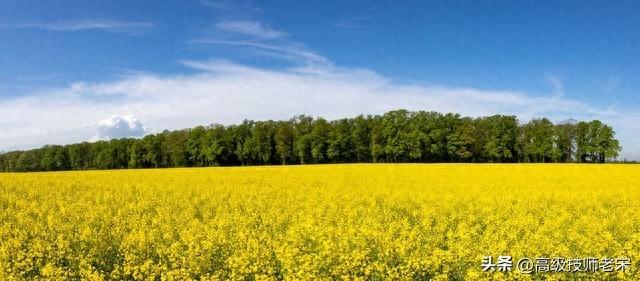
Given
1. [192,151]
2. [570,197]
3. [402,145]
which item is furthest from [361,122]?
[570,197]

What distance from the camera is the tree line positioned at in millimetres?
75938

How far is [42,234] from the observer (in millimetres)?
10852

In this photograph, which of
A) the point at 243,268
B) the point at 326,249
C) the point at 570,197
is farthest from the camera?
the point at 570,197

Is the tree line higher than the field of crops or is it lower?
higher

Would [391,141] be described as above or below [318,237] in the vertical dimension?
above

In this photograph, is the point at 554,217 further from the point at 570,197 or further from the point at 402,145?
the point at 402,145

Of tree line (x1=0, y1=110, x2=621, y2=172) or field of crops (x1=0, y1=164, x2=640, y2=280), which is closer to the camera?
field of crops (x1=0, y1=164, x2=640, y2=280)

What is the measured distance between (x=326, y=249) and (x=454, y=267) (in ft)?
7.37

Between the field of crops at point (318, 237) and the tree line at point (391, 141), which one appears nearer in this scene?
the field of crops at point (318, 237)

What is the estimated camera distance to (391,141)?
255 ft

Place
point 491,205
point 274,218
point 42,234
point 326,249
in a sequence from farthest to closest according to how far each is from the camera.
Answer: point 491,205, point 274,218, point 42,234, point 326,249

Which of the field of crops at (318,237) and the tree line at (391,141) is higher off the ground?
the tree line at (391,141)

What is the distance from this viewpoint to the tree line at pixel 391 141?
75938mm

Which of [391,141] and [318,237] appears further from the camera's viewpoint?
[391,141]
